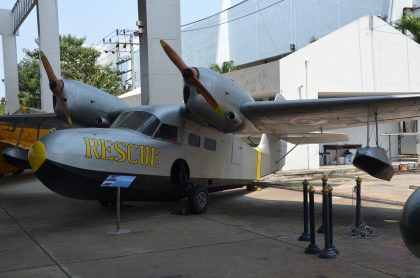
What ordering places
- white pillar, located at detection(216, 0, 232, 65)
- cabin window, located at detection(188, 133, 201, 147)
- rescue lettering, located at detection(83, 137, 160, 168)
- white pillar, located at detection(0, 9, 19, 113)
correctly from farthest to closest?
white pillar, located at detection(216, 0, 232, 65) < white pillar, located at detection(0, 9, 19, 113) < cabin window, located at detection(188, 133, 201, 147) < rescue lettering, located at detection(83, 137, 160, 168)

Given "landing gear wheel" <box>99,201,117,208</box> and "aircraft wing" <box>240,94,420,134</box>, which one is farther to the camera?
"landing gear wheel" <box>99,201,117,208</box>

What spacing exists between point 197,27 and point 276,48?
12.3 meters

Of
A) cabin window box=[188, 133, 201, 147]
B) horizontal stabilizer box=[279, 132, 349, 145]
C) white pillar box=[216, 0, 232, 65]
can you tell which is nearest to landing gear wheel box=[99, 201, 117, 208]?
cabin window box=[188, 133, 201, 147]

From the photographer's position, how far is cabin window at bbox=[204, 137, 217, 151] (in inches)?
438

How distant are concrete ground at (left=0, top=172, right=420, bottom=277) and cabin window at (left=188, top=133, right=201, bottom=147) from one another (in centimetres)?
170

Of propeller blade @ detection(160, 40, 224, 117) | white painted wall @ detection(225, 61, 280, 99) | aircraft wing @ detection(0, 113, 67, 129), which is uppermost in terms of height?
white painted wall @ detection(225, 61, 280, 99)

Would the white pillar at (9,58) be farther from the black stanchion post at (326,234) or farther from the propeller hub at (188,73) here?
the black stanchion post at (326,234)

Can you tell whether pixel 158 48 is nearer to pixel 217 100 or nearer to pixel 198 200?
pixel 217 100

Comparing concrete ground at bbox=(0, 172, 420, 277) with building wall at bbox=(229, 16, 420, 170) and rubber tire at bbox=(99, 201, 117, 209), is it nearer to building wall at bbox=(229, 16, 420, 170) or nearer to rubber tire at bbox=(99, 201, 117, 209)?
rubber tire at bbox=(99, 201, 117, 209)

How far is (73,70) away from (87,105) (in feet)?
99.2

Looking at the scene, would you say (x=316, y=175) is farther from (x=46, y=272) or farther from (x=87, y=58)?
(x=87, y=58)

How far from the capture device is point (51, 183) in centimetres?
839

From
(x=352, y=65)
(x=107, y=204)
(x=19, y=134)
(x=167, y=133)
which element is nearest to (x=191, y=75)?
(x=167, y=133)

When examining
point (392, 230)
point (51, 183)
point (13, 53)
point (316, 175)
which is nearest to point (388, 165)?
point (392, 230)
